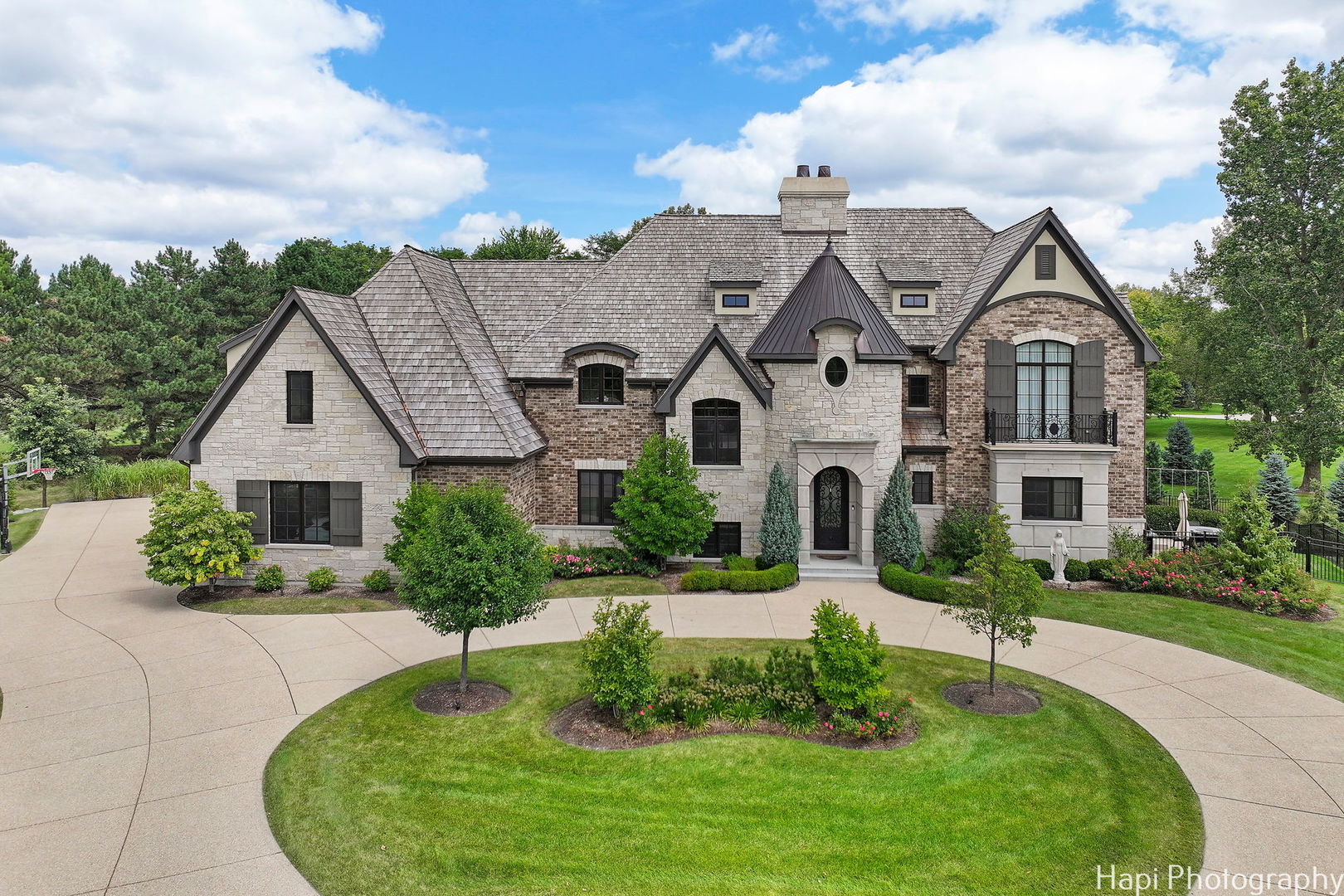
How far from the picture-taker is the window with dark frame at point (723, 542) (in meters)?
22.4

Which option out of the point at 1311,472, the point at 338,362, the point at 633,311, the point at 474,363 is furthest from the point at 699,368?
the point at 1311,472

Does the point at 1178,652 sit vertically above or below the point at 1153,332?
below

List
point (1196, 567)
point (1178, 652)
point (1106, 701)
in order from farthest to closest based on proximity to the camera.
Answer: point (1196, 567), point (1178, 652), point (1106, 701)

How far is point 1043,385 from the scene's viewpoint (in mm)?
22312

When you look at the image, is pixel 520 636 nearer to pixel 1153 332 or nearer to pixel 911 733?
pixel 911 733

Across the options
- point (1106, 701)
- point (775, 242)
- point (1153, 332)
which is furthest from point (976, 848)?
point (1153, 332)

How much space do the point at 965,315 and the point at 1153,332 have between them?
5206 cm

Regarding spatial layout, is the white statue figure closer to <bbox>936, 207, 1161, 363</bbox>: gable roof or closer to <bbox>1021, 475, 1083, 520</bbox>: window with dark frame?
<bbox>1021, 475, 1083, 520</bbox>: window with dark frame

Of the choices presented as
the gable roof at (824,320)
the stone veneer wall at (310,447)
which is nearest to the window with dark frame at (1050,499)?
the gable roof at (824,320)

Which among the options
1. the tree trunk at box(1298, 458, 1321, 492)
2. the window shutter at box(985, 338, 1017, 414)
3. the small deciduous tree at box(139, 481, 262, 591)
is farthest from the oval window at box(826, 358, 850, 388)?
the tree trunk at box(1298, 458, 1321, 492)

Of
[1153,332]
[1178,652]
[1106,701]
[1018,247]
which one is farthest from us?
[1153,332]

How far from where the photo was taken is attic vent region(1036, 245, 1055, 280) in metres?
21.8

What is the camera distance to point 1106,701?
12.5 m

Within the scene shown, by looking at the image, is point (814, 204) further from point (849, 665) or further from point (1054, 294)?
point (849, 665)
